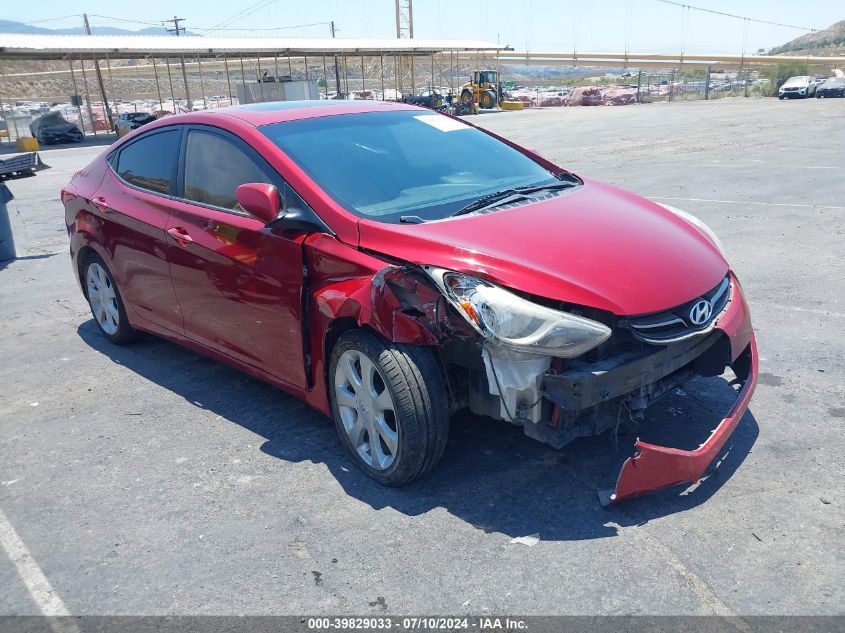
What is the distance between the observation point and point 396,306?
10.4ft

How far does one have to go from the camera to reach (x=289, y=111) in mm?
4387

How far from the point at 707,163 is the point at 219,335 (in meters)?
12.2

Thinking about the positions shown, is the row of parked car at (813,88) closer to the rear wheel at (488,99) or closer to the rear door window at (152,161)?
the rear wheel at (488,99)

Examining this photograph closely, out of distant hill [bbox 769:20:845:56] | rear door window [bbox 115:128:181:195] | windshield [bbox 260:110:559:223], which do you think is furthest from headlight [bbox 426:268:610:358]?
distant hill [bbox 769:20:845:56]

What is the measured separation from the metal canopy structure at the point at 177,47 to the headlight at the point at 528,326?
33935 mm

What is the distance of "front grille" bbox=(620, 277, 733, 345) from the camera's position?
10.1 ft

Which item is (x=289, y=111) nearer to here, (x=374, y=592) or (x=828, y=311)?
(x=374, y=592)

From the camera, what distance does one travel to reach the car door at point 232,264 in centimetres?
376

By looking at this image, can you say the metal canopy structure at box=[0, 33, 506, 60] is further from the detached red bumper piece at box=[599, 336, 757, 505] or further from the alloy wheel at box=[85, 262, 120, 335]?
the detached red bumper piece at box=[599, 336, 757, 505]

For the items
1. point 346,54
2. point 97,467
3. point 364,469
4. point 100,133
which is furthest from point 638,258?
point 346,54

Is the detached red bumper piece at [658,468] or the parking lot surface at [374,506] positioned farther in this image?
the detached red bumper piece at [658,468]

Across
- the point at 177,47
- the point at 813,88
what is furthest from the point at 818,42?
the point at 177,47

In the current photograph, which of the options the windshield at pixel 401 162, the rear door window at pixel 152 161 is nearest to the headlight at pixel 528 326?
the windshield at pixel 401 162

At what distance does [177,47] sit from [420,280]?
1403 inches
